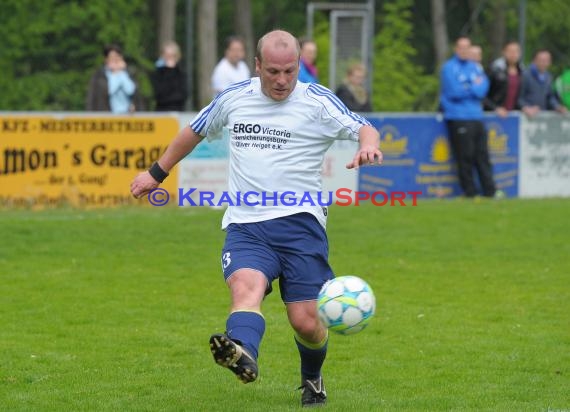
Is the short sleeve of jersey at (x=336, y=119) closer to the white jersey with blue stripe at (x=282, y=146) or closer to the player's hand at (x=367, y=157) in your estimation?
the white jersey with blue stripe at (x=282, y=146)

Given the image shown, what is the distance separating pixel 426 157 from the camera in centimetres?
1805

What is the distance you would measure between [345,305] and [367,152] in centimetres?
77

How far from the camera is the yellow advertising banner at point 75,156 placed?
52.5ft

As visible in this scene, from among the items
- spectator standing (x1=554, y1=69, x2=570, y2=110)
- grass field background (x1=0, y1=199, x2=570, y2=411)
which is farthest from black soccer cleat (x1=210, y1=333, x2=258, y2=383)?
spectator standing (x1=554, y1=69, x2=570, y2=110)

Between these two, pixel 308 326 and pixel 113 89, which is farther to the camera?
pixel 113 89

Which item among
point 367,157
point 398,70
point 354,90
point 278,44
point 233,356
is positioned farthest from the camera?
point 398,70

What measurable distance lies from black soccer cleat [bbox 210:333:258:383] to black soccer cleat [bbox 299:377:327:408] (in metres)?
1.05

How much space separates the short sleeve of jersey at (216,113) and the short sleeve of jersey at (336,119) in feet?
1.34

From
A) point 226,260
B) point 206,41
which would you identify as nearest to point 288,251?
point 226,260

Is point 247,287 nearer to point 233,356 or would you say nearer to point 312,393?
point 233,356

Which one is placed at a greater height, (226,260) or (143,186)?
(143,186)

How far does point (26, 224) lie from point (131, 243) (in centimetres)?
172

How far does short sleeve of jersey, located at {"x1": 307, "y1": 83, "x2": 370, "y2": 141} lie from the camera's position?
661 centimetres

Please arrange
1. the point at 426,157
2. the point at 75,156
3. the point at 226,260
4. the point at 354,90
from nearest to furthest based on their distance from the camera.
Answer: the point at 226,260, the point at 75,156, the point at 354,90, the point at 426,157
